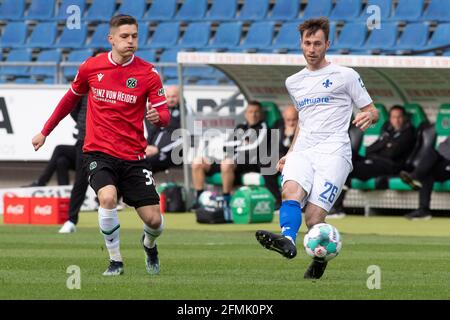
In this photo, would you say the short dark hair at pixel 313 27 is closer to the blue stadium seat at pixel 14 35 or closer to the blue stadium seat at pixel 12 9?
the blue stadium seat at pixel 14 35

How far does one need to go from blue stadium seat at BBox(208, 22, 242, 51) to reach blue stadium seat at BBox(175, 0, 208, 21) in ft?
2.88

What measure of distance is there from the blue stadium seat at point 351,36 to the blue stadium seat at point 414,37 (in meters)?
0.80

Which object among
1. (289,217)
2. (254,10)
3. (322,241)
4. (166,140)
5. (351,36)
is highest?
(254,10)

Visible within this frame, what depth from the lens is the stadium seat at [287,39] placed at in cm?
2456

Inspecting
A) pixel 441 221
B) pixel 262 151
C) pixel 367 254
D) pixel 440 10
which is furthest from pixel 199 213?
pixel 440 10

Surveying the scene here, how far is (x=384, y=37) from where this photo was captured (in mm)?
23719

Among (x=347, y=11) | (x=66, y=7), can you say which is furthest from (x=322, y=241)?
(x=66, y=7)

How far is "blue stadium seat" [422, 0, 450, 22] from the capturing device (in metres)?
23.5

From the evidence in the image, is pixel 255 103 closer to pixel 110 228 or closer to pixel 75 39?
pixel 75 39

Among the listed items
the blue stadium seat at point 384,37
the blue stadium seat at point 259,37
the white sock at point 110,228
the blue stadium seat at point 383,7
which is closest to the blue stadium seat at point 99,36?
the blue stadium seat at point 259,37

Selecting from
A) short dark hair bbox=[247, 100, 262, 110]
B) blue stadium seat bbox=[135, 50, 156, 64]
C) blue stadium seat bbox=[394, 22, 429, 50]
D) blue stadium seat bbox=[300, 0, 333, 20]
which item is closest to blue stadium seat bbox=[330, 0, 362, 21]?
blue stadium seat bbox=[300, 0, 333, 20]

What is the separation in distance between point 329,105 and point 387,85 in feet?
36.9
